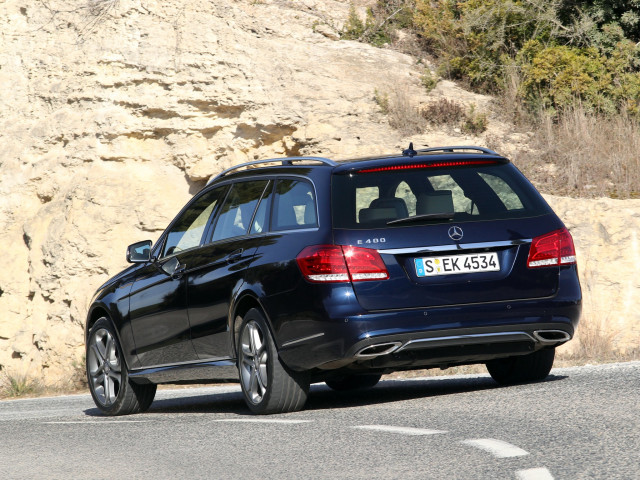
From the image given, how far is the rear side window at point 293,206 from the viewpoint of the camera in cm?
807

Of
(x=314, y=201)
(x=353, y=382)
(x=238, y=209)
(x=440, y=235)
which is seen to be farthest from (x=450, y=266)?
(x=353, y=382)

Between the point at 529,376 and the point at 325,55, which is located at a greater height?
the point at 325,55

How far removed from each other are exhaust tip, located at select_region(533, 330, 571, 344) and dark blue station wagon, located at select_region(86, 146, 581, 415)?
11 mm

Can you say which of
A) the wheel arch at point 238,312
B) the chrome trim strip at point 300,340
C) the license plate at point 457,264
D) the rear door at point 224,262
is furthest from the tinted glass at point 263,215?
the license plate at point 457,264

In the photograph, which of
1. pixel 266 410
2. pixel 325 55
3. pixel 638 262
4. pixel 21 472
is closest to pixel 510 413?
pixel 266 410

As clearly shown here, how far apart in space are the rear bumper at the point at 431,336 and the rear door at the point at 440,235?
85 mm

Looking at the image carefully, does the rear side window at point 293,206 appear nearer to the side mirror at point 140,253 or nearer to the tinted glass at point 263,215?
the tinted glass at point 263,215

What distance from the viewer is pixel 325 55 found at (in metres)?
21.3

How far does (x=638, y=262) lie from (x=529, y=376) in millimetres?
6672

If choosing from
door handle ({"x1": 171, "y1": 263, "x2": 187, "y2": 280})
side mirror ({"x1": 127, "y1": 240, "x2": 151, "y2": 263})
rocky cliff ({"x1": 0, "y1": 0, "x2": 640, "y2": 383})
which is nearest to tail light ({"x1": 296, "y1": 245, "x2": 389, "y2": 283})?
door handle ({"x1": 171, "y1": 263, "x2": 187, "y2": 280})

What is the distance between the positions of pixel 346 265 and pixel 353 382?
3.11m

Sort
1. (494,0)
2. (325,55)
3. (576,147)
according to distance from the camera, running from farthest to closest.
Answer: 1. (325,55)
2. (494,0)
3. (576,147)

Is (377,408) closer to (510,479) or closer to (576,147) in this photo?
(510,479)

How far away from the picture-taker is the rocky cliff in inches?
785
